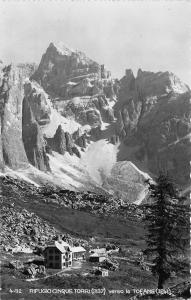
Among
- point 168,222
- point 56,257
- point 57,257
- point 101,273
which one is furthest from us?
point 57,257

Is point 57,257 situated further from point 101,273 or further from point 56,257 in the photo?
point 101,273

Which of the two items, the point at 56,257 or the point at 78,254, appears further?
the point at 78,254

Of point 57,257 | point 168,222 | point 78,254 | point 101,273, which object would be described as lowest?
point 78,254

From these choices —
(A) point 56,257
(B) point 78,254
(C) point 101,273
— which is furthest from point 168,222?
(B) point 78,254

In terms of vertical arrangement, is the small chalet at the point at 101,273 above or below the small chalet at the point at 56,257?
below

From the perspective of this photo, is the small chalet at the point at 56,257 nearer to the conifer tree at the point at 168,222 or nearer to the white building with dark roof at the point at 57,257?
the white building with dark roof at the point at 57,257

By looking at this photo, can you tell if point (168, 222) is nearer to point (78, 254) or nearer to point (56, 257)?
point (56, 257)

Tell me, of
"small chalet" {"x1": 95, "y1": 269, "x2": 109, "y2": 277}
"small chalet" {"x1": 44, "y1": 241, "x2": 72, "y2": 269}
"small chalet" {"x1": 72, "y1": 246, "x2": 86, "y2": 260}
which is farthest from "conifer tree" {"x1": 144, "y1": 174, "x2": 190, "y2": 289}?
"small chalet" {"x1": 72, "y1": 246, "x2": 86, "y2": 260}

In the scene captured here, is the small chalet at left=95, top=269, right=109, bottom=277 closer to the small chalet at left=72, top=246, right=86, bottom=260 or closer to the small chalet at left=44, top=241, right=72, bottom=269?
the small chalet at left=44, top=241, right=72, bottom=269

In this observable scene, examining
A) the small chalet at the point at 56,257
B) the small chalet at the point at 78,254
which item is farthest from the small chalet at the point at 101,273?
the small chalet at the point at 78,254

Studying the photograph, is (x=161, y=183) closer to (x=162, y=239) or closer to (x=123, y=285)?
(x=162, y=239)

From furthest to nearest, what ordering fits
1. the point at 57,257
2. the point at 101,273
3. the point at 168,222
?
the point at 57,257
the point at 101,273
the point at 168,222

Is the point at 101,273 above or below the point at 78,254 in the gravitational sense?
above
